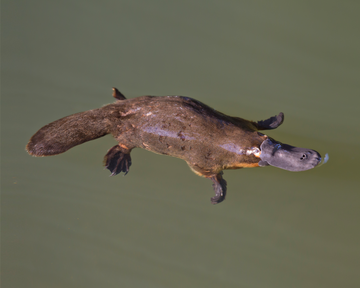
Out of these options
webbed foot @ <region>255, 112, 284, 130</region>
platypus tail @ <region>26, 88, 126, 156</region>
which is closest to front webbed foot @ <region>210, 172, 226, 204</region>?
webbed foot @ <region>255, 112, 284, 130</region>

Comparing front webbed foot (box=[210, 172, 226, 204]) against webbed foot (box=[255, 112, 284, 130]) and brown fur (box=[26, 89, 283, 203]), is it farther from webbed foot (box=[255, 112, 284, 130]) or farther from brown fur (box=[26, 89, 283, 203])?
webbed foot (box=[255, 112, 284, 130])

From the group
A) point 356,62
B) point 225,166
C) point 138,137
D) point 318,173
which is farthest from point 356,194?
point 138,137

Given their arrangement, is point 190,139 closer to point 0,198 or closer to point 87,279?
point 87,279

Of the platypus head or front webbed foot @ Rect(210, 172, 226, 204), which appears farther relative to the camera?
front webbed foot @ Rect(210, 172, 226, 204)

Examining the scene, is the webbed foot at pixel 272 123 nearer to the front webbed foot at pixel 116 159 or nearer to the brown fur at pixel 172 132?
the brown fur at pixel 172 132

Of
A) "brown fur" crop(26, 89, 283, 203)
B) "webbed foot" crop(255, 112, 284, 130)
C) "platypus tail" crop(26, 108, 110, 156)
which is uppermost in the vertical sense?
"webbed foot" crop(255, 112, 284, 130)

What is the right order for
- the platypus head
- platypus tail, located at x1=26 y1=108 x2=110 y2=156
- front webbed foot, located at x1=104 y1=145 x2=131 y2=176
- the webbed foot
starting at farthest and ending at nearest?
front webbed foot, located at x1=104 y1=145 x2=131 y2=176, the webbed foot, platypus tail, located at x1=26 y1=108 x2=110 y2=156, the platypus head
